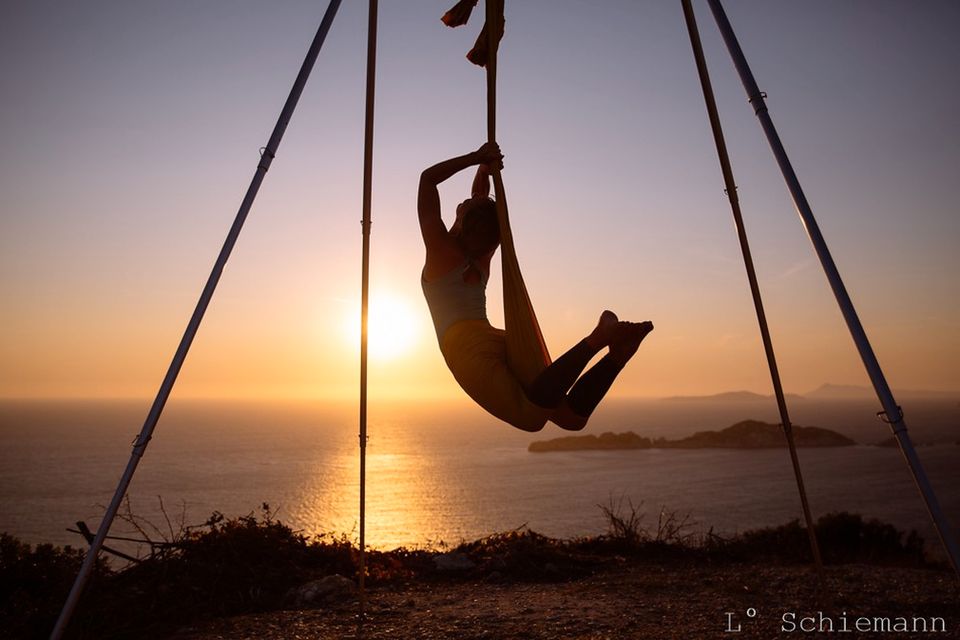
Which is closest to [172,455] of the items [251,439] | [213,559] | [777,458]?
[251,439]

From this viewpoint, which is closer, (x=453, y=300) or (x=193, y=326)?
(x=193, y=326)

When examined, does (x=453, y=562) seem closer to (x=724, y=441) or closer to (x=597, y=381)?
(x=597, y=381)

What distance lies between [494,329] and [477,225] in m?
0.77

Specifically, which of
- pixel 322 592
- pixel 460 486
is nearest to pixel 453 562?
pixel 322 592

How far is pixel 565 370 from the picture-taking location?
338 cm

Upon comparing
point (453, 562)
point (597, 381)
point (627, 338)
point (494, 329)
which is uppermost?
point (494, 329)

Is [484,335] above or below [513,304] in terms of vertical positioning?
below

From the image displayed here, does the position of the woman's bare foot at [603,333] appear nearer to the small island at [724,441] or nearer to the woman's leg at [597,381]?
the woman's leg at [597,381]

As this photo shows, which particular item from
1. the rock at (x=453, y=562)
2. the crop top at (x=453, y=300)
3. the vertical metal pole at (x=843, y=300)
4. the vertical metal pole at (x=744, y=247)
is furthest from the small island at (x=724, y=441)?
the vertical metal pole at (x=843, y=300)

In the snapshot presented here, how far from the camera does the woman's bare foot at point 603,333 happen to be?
11.5 ft

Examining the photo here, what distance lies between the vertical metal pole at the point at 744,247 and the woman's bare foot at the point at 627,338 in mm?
1589

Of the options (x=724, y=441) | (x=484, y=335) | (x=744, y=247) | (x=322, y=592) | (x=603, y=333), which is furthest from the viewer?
(x=724, y=441)

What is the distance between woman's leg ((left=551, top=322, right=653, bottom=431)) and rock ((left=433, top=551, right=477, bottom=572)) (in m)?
4.01

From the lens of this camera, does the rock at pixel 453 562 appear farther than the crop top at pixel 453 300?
Yes
